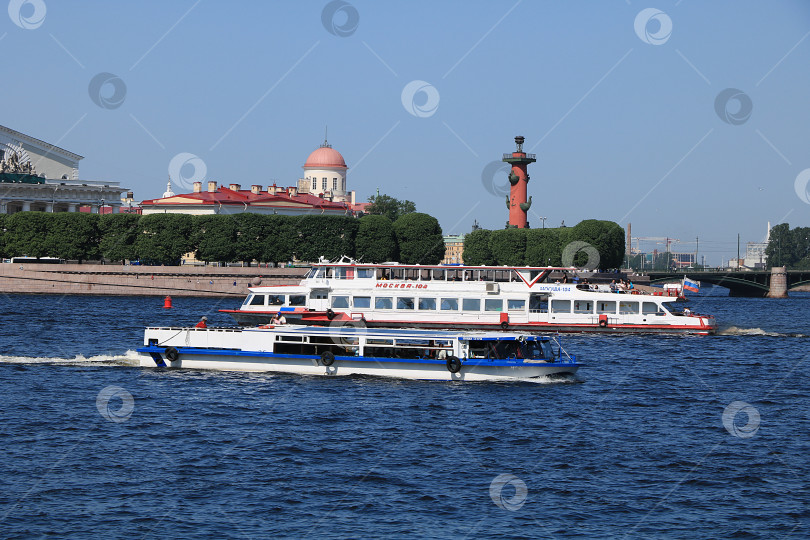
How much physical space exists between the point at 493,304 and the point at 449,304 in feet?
7.93

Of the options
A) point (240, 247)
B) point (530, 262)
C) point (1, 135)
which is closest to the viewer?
point (240, 247)

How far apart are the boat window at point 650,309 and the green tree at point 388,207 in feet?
299

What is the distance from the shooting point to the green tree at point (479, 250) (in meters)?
110

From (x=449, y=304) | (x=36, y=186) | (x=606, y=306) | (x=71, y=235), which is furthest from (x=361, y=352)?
(x=36, y=186)

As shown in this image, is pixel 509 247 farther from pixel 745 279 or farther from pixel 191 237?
pixel 745 279

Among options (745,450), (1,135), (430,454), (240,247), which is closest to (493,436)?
(430,454)

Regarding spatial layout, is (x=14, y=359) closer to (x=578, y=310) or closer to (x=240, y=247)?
(x=578, y=310)

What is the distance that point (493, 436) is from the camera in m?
25.1

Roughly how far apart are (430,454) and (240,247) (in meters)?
77.3

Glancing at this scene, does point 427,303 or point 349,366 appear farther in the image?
point 427,303

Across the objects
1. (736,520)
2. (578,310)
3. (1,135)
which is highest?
(1,135)

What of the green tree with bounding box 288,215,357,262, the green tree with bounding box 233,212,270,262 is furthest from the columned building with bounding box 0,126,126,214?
the green tree with bounding box 288,215,357,262

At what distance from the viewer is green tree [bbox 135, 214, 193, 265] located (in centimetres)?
9575

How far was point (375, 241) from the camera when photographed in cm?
10431
